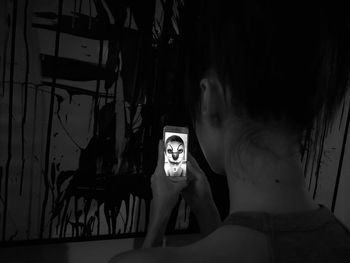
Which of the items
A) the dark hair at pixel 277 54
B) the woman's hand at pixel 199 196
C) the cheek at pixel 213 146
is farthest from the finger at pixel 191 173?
the dark hair at pixel 277 54

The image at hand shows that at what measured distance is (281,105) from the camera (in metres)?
0.50

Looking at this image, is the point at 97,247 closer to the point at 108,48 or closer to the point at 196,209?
the point at 196,209

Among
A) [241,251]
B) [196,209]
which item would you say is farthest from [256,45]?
[196,209]

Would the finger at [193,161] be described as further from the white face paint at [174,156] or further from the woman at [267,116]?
the woman at [267,116]

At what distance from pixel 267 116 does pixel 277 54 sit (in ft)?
0.33

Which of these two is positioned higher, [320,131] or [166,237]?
[320,131]

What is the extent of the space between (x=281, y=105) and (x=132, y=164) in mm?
499

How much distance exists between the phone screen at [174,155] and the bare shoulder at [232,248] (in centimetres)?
38

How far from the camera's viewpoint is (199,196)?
92 centimetres

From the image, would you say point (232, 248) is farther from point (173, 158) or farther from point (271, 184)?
point (173, 158)

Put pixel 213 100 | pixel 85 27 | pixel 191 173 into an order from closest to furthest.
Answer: pixel 213 100, pixel 85 27, pixel 191 173

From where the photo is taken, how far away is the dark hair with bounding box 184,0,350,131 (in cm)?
48

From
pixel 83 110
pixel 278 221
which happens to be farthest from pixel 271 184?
pixel 83 110

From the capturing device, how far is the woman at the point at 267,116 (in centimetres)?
45
